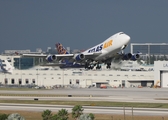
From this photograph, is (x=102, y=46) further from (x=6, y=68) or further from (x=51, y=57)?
(x=6, y=68)

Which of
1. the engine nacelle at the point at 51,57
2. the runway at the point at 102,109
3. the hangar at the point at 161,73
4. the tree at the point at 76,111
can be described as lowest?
the runway at the point at 102,109

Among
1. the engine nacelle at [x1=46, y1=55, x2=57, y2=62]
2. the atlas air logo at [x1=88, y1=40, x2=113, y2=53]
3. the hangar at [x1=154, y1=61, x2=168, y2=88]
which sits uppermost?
the atlas air logo at [x1=88, y1=40, x2=113, y2=53]

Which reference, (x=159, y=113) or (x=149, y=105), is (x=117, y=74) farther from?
(x=159, y=113)

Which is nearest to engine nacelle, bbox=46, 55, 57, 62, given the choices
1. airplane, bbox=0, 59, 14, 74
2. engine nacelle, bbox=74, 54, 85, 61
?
engine nacelle, bbox=74, 54, 85, 61

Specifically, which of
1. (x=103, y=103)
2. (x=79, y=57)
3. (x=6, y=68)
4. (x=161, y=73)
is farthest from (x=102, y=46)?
(x=6, y=68)

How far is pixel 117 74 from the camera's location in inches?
6058

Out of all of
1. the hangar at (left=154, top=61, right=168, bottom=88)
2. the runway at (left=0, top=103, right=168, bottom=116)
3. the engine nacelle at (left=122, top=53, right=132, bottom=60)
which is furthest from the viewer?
the hangar at (left=154, top=61, right=168, bottom=88)

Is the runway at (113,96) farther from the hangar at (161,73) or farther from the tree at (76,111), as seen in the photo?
the hangar at (161,73)

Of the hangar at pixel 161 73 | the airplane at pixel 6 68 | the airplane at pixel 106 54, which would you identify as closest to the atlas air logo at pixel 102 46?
the airplane at pixel 106 54

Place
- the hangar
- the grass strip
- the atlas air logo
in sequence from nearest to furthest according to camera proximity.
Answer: the grass strip < the atlas air logo < the hangar

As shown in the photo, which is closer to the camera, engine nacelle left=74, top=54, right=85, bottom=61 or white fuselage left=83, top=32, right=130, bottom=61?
white fuselage left=83, top=32, right=130, bottom=61

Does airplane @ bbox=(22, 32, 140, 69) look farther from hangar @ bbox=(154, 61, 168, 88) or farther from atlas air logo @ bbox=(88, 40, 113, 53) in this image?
hangar @ bbox=(154, 61, 168, 88)

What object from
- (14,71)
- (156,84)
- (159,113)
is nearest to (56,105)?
(159,113)

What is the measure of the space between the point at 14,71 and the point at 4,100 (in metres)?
78.7
